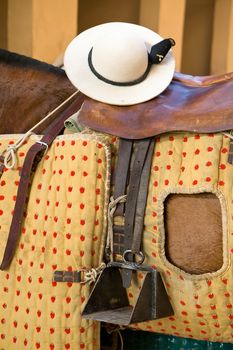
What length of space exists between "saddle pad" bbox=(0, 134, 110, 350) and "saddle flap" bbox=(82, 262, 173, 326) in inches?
1.2

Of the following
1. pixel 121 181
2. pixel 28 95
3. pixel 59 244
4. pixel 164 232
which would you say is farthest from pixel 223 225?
pixel 28 95

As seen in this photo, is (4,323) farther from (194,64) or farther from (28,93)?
(194,64)

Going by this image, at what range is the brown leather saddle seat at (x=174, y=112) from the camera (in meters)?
0.93

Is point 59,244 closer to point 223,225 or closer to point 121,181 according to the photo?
point 121,181

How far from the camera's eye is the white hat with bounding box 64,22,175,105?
1.02m

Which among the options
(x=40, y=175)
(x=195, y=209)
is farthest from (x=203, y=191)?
(x=40, y=175)

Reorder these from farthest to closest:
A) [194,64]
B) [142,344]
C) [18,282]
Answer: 1. [194,64]
2. [142,344]
3. [18,282]

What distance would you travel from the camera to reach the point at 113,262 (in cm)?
99

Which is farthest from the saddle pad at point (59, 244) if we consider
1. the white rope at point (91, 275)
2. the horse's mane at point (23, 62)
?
the horse's mane at point (23, 62)

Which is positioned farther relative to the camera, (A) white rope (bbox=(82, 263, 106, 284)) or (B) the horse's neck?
(B) the horse's neck

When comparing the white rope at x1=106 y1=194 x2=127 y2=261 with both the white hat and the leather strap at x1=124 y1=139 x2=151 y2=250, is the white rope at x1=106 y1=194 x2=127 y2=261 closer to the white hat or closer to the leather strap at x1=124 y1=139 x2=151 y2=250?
the leather strap at x1=124 y1=139 x2=151 y2=250

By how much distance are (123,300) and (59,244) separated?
18 cm

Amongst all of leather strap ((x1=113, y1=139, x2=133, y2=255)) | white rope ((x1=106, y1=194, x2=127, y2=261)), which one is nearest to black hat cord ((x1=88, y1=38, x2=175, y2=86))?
leather strap ((x1=113, y1=139, x2=133, y2=255))

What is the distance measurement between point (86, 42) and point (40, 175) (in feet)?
1.11
